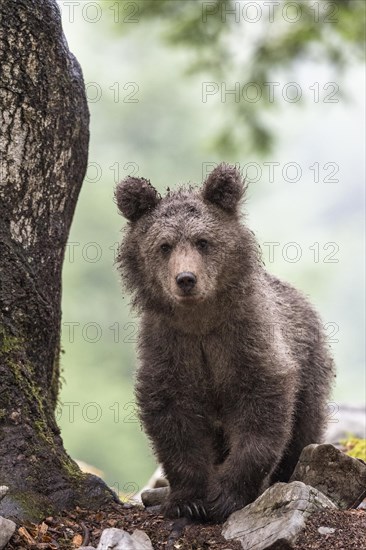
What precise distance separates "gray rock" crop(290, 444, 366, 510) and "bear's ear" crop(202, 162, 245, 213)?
164 centimetres

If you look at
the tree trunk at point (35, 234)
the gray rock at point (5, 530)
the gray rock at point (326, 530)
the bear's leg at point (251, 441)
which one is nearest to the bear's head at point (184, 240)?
the tree trunk at point (35, 234)

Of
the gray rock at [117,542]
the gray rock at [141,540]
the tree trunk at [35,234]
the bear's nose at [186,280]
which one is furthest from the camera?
the tree trunk at [35,234]

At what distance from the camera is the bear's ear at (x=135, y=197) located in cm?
520

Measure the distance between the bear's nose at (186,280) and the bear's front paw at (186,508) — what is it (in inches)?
52.7

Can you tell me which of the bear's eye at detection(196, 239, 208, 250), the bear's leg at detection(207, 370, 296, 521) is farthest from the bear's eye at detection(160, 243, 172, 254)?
the bear's leg at detection(207, 370, 296, 521)

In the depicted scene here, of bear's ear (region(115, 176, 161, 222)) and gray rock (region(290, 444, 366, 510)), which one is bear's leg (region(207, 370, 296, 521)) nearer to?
gray rock (region(290, 444, 366, 510))

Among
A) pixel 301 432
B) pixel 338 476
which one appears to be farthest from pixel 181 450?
pixel 301 432

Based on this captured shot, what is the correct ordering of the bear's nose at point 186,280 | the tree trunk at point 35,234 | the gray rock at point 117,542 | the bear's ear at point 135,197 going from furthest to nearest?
the bear's ear at point 135,197, the tree trunk at point 35,234, the bear's nose at point 186,280, the gray rock at point 117,542

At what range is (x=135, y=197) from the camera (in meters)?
5.23

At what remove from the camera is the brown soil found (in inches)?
169

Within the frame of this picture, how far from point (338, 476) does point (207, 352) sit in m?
1.11

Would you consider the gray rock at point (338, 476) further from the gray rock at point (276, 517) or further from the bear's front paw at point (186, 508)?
the bear's front paw at point (186, 508)

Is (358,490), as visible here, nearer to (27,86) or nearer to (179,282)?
(179,282)

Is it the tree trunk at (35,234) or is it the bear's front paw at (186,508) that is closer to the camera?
the tree trunk at (35,234)
